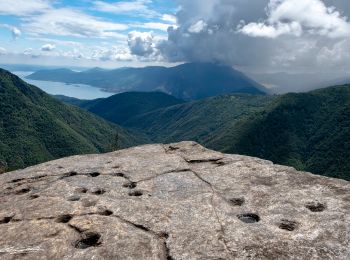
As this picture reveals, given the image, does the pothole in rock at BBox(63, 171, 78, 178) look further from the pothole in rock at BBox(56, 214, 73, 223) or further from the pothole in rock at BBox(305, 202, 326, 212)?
the pothole in rock at BBox(305, 202, 326, 212)

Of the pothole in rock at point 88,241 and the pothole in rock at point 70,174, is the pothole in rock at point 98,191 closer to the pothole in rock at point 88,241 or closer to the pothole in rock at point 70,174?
the pothole in rock at point 70,174

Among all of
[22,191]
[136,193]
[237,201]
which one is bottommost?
[22,191]

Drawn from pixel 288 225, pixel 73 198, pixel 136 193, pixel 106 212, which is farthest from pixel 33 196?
pixel 288 225

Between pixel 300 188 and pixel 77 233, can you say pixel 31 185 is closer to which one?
pixel 77 233

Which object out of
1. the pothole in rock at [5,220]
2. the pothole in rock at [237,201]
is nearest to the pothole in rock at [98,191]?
the pothole in rock at [5,220]

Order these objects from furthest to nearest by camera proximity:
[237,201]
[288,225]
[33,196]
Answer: [33,196] < [237,201] < [288,225]

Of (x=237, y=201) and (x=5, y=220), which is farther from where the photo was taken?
(x=237, y=201)

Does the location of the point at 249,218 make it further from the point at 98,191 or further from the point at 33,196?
the point at 33,196

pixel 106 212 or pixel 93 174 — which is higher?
pixel 93 174
